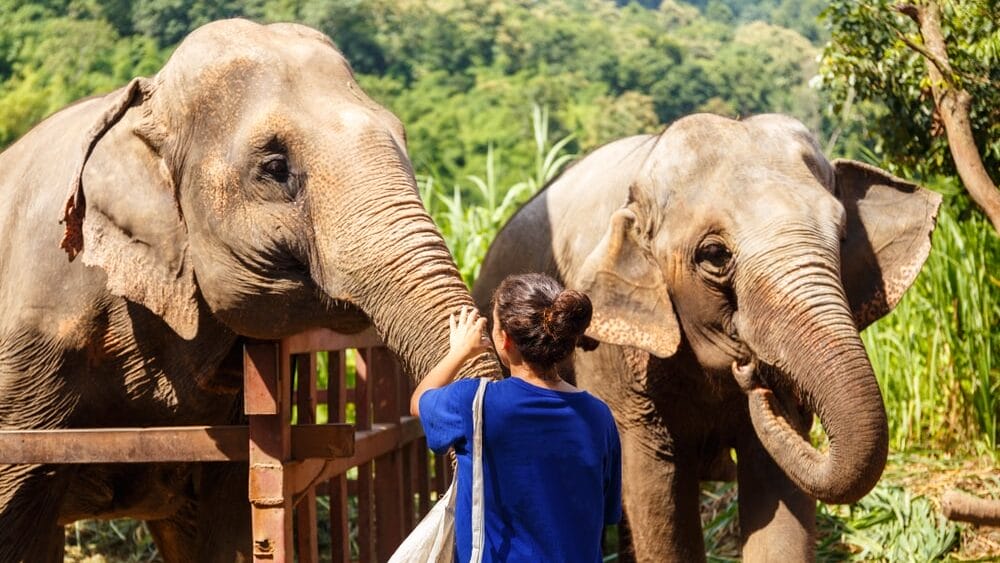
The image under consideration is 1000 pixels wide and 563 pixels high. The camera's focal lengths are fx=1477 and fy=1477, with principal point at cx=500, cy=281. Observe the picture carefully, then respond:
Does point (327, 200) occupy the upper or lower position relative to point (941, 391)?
upper

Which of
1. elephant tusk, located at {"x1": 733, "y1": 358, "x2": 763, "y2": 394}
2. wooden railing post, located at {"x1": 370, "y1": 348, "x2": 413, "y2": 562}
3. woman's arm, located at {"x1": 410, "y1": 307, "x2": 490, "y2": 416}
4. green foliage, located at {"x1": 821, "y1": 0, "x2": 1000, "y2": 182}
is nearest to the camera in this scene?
woman's arm, located at {"x1": 410, "y1": 307, "x2": 490, "y2": 416}

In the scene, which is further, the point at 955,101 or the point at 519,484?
the point at 955,101

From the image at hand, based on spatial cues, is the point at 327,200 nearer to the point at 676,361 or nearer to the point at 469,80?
the point at 676,361

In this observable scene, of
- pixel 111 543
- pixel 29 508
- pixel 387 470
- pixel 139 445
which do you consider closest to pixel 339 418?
pixel 387 470

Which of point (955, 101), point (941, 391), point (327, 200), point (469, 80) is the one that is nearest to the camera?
point (327, 200)

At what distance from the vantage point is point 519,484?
2926mm

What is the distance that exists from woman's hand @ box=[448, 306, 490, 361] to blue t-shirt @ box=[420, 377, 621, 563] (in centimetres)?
18

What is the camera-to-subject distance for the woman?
113 inches

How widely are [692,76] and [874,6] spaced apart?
48228 mm

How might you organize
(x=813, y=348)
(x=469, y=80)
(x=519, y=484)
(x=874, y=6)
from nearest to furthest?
Result: (x=519, y=484)
(x=813, y=348)
(x=874, y=6)
(x=469, y=80)

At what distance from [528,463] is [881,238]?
282cm

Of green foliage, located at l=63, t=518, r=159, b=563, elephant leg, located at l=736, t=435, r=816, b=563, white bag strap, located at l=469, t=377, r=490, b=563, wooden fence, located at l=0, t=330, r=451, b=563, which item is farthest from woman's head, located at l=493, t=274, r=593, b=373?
green foliage, located at l=63, t=518, r=159, b=563

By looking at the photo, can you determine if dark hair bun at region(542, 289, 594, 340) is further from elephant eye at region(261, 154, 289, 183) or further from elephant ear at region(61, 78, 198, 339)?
elephant ear at region(61, 78, 198, 339)

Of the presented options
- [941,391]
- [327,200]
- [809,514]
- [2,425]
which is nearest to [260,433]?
[327,200]
